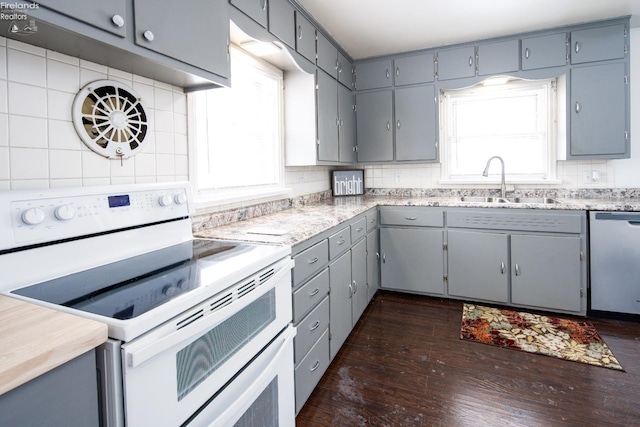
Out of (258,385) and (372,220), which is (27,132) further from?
(372,220)

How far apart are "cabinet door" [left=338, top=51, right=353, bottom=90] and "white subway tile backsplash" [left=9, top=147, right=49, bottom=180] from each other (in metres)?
2.75

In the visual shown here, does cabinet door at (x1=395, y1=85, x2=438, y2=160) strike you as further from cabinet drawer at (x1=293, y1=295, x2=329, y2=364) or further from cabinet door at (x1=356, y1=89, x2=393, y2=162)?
cabinet drawer at (x1=293, y1=295, x2=329, y2=364)

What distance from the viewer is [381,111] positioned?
3.75 m

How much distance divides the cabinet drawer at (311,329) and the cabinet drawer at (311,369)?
0.13 ft

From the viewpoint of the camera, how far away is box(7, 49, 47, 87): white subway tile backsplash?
115 centimetres

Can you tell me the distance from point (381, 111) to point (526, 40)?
4.61 feet

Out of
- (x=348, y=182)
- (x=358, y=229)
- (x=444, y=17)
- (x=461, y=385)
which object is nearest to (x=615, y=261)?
(x=461, y=385)

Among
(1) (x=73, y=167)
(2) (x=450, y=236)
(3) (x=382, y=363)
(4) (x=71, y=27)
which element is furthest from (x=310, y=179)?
(4) (x=71, y=27)

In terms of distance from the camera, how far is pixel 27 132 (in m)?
1.20

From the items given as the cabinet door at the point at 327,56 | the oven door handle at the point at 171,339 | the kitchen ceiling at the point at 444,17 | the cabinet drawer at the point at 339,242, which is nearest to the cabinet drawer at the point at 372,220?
the cabinet drawer at the point at 339,242

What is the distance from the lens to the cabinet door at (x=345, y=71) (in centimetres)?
349

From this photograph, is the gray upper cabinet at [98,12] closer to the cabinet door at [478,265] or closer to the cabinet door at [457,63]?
the cabinet door at [478,265]

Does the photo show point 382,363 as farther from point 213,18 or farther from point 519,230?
point 213,18

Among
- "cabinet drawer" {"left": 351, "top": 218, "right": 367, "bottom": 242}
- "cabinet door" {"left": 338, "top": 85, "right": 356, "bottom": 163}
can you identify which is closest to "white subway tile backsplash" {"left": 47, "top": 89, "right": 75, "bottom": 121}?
"cabinet drawer" {"left": 351, "top": 218, "right": 367, "bottom": 242}
